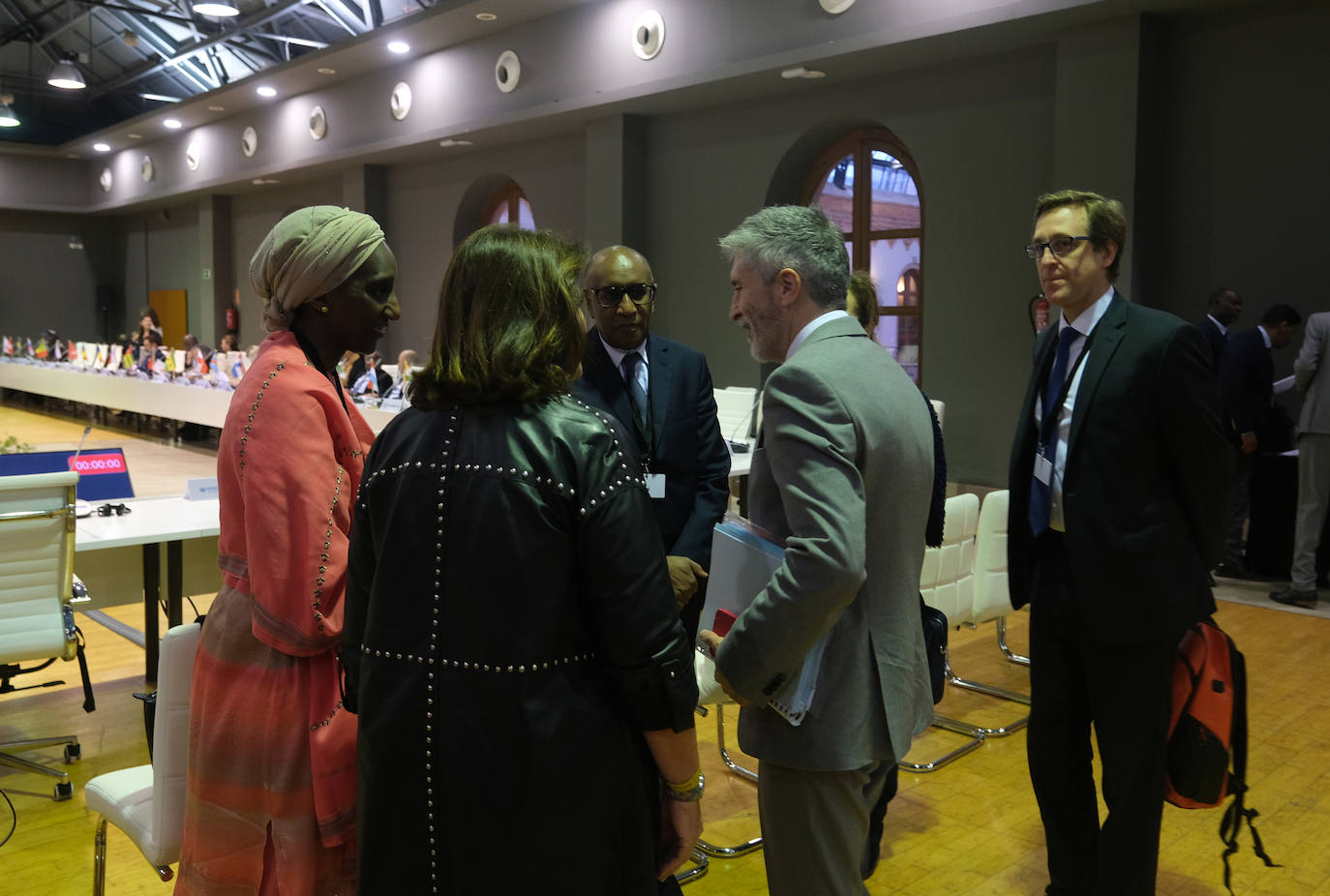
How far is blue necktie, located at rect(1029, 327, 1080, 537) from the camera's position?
2.37 metres

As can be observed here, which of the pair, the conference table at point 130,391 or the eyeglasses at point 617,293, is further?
the conference table at point 130,391

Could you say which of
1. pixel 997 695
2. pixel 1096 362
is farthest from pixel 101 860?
pixel 997 695

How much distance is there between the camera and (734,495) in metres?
7.33

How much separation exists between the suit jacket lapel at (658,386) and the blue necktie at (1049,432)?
944 mm

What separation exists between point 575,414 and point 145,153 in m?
21.0

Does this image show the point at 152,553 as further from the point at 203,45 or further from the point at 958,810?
the point at 203,45

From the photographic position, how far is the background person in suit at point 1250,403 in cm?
602

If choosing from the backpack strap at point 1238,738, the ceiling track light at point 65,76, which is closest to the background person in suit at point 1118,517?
the backpack strap at point 1238,738

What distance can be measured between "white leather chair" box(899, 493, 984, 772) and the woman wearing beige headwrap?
222cm

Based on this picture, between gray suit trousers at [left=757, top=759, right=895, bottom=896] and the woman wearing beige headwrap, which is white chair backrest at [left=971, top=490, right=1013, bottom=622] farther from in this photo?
the woman wearing beige headwrap

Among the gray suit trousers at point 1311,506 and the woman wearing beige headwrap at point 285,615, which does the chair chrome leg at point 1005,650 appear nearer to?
the gray suit trousers at point 1311,506

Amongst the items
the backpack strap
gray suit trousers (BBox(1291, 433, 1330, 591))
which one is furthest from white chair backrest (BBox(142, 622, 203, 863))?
gray suit trousers (BBox(1291, 433, 1330, 591))

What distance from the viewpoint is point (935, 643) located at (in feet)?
6.29

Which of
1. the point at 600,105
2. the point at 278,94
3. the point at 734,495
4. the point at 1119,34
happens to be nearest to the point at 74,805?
the point at 734,495
